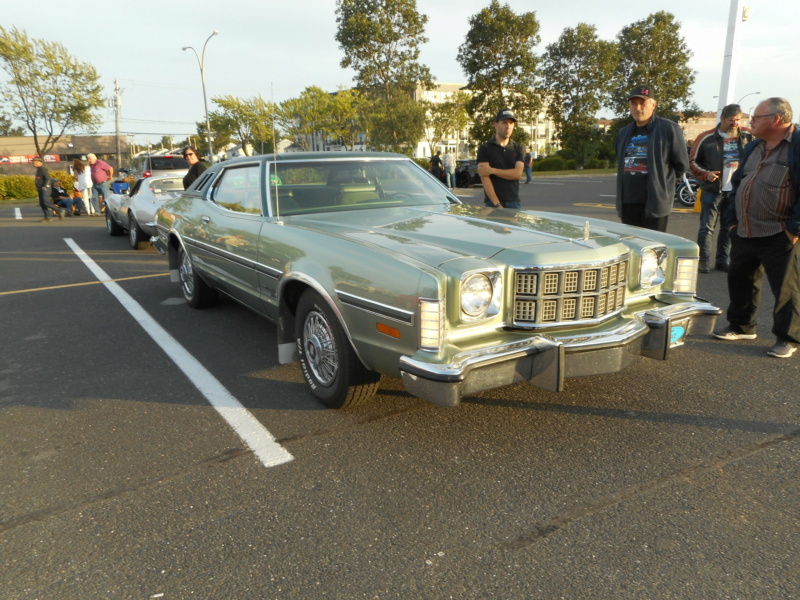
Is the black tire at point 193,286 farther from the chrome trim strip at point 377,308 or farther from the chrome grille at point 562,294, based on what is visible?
the chrome grille at point 562,294

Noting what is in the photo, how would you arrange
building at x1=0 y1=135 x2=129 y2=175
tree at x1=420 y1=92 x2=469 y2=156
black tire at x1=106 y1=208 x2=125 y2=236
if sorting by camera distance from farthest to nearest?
building at x1=0 y1=135 x2=129 y2=175 < tree at x1=420 y1=92 x2=469 y2=156 < black tire at x1=106 y1=208 x2=125 y2=236

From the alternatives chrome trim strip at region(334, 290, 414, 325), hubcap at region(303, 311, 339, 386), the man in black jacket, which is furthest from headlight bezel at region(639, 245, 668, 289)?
the man in black jacket

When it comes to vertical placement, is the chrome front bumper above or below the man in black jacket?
below

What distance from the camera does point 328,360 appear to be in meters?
3.41

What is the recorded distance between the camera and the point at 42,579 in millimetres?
2129

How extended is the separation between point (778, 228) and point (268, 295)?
11.4 ft

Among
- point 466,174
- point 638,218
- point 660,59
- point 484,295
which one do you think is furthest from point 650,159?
point 660,59

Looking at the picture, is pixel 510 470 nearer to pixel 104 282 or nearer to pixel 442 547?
pixel 442 547

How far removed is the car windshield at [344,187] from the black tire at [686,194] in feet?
38.8

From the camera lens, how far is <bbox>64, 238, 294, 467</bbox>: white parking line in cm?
303

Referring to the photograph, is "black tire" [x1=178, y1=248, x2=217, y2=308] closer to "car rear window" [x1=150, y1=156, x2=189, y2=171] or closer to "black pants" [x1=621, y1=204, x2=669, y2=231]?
"black pants" [x1=621, y1=204, x2=669, y2=231]

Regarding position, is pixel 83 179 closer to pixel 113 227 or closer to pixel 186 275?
pixel 113 227

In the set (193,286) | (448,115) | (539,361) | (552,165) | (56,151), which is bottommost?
(193,286)

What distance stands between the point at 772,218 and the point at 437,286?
9.14 ft
